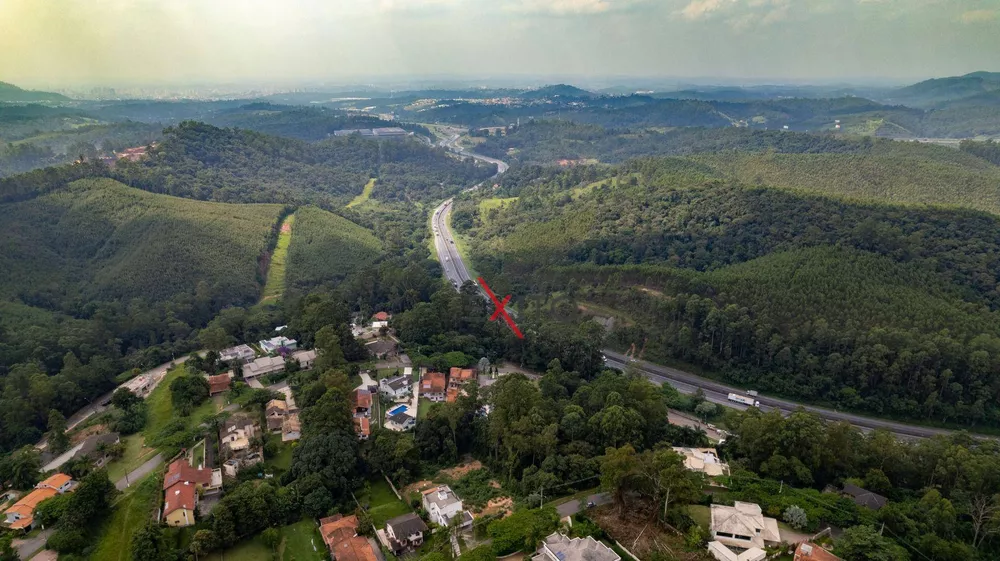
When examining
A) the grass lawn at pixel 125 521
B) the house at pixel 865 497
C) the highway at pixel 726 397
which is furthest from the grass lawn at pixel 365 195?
the house at pixel 865 497

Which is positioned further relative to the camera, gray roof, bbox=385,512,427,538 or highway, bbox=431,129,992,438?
highway, bbox=431,129,992,438

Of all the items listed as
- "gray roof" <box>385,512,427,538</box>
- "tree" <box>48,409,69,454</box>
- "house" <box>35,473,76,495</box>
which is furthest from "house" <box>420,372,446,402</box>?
"tree" <box>48,409,69,454</box>

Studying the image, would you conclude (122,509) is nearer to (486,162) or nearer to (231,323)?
(231,323)

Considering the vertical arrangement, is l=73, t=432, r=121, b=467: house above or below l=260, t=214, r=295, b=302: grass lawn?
above

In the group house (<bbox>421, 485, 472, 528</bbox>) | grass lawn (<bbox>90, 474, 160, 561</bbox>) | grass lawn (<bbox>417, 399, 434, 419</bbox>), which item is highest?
grass lawn (<bbox>90, 474, 160, 561</bbox>)

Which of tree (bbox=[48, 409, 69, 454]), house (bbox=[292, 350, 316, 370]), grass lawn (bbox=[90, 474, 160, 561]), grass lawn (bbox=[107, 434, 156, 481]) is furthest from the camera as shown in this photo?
house (bbox=[292, 350, 316, 370])

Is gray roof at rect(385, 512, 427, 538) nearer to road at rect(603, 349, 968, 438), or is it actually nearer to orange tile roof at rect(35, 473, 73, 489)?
orange tile roof at rect(35, 473, 73, 489)

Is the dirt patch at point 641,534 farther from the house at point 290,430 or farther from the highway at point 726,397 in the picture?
the highway at point 726,397

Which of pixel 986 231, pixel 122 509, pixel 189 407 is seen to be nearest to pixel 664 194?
pixel 986 231
